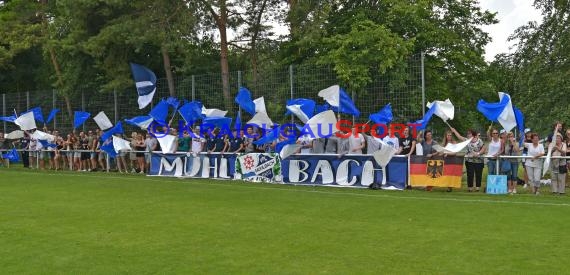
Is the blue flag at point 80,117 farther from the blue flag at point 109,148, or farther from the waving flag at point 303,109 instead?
the waving flag at point 303,109

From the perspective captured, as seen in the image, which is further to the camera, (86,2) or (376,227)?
(86,2)

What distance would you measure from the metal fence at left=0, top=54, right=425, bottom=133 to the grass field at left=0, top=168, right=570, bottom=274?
154 inches

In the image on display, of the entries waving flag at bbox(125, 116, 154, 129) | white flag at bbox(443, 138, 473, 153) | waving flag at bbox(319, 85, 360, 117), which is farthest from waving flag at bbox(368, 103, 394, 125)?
waving flag at bbox(125, 116, 154, 129)

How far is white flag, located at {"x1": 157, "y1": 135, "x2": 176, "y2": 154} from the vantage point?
20.8m

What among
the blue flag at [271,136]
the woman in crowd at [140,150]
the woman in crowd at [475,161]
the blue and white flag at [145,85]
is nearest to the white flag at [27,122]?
the blue and white flag at [145,85]

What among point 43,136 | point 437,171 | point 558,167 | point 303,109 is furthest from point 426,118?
point 43,136

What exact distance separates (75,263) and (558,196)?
11.2m

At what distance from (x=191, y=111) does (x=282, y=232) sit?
1263 centimetres

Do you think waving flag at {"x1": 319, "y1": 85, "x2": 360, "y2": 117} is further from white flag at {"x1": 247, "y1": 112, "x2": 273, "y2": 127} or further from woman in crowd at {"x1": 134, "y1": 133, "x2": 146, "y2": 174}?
woman in crowd at {"x1": 134, "y1": 133, "x2": 146, "y2": 174}

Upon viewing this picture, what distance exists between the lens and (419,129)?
1642 centimetres

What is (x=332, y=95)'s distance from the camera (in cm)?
1758

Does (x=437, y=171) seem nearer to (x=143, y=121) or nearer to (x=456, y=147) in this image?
(x=456, y=147)

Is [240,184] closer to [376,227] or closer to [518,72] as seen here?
[376,227]

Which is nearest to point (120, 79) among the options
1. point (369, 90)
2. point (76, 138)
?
point (76, 138)
